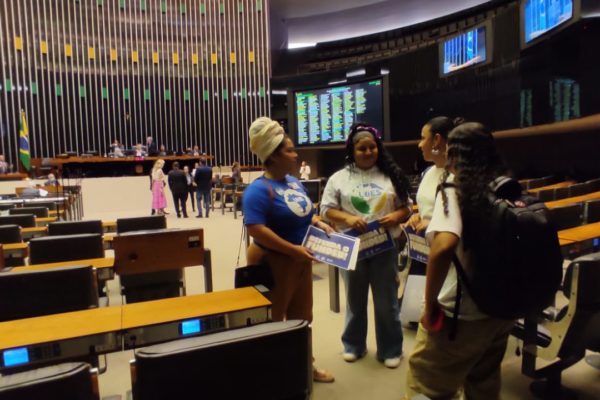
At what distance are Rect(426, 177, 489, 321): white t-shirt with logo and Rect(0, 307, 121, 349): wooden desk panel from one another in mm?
1189

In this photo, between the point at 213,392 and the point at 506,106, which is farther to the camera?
the point at 506,106

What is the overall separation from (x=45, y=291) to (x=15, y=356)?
76 cm

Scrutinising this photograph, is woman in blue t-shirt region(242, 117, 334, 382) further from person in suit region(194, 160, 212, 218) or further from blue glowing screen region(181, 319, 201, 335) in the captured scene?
person in suit region(194, 160, 212, 218)

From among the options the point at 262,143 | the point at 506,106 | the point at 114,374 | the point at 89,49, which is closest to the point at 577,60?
the point at 506,106

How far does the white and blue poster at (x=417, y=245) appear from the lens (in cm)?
259

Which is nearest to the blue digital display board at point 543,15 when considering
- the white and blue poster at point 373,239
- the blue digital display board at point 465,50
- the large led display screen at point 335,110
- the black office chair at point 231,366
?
the blue digital display board at point 465,50

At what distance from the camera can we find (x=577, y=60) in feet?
22.6

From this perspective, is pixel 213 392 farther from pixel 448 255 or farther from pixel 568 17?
pixel 568 17

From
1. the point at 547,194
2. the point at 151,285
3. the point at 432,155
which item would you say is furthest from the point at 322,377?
the point at 547,194

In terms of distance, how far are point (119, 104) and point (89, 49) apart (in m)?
2.09

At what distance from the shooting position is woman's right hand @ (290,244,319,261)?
81.0 inches

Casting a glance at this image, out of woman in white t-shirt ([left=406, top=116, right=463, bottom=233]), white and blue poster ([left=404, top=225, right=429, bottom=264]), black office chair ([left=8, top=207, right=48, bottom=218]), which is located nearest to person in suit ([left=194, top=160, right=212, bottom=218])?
black office chair ([left=8, top=207, right=48, bottom=218])

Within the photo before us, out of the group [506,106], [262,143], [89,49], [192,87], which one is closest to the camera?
[262,143]

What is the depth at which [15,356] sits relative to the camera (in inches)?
60.0
